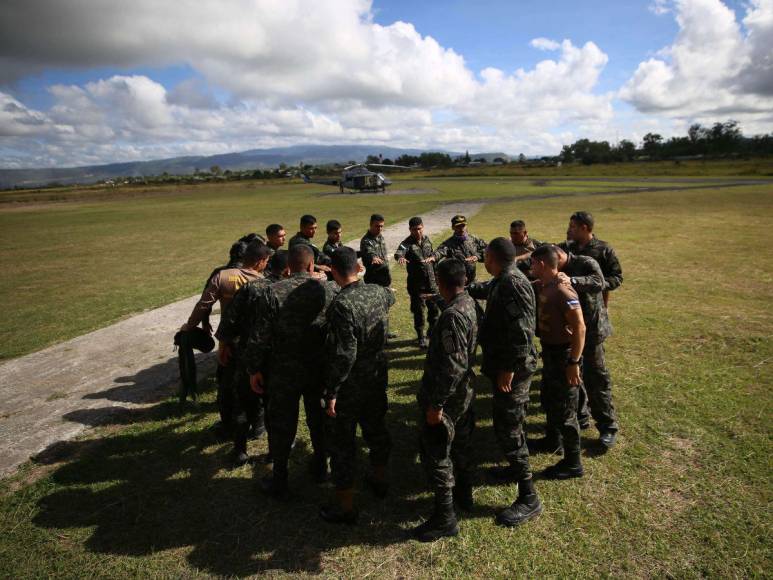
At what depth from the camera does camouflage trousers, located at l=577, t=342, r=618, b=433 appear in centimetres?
507

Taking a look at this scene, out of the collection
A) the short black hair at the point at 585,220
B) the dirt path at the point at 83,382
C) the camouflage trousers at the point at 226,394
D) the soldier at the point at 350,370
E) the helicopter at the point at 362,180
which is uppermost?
the helicopter at the point at 362,180

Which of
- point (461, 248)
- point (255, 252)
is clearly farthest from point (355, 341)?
point (461, 248)

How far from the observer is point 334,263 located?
401 cm

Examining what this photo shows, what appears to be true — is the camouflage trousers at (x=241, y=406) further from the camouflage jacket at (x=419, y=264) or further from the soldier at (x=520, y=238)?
the soldier at (x=520, y=238)

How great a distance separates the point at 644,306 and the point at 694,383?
12.9ft

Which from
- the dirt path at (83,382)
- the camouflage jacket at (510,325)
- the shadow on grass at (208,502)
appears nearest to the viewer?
the shadow on grass at (208,502)

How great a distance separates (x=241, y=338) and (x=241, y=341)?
4cm

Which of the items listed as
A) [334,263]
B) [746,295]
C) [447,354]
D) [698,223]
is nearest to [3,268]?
[334,263]

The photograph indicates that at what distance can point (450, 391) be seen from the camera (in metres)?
3.56

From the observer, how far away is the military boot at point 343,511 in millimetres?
4031

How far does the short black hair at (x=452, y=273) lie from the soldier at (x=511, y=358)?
1.64 feet

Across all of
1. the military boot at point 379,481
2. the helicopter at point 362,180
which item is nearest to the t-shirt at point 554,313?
the military boot at point 379,481

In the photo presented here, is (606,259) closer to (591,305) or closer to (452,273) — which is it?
(591,305)

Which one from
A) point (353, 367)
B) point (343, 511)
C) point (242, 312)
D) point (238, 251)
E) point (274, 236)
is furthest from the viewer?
point (274, 236)
